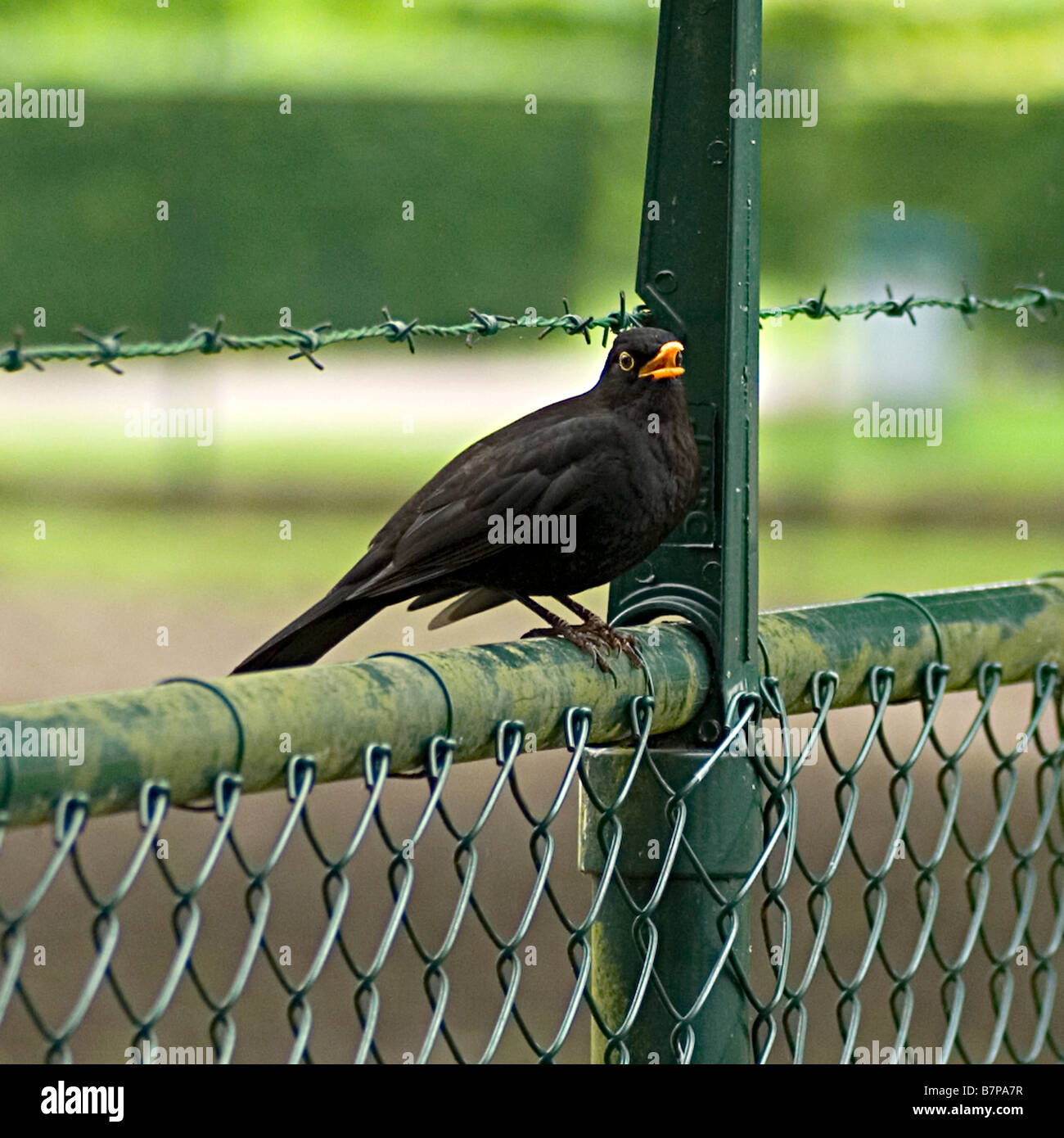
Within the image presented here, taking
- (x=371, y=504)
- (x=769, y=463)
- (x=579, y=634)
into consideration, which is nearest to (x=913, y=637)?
(x=579, y=634)

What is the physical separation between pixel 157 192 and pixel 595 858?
14975mm

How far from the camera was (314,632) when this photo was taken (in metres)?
1.96

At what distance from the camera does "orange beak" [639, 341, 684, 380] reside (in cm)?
182

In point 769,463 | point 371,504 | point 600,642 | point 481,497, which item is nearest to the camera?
point 600,642

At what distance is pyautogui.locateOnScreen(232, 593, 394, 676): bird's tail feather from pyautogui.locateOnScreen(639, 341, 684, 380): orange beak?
1.37 ft

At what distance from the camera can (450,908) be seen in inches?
213

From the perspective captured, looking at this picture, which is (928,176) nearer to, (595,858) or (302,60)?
(302,60)

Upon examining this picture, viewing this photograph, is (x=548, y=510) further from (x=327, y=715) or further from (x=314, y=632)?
(x=327, y=715)

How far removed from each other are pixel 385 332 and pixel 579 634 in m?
0.41

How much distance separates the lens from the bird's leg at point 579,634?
1.62 meters

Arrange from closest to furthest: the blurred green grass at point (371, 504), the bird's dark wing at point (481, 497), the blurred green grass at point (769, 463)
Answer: the bird's dark wing at point (481, 497) → the blurred green grass at point (371, 504) → the blurred green grass at point (769, 463)

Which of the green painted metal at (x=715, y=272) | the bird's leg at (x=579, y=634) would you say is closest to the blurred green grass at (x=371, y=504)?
the bird's leg at (x=579, y=634)

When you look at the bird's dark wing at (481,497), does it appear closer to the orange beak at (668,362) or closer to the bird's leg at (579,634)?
the bird's leg at (579,634)
